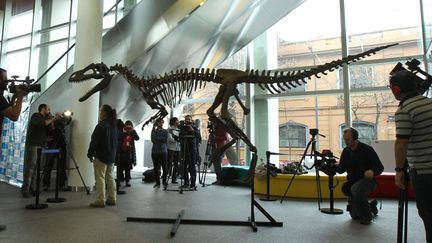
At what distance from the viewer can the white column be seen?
6582 millimetres

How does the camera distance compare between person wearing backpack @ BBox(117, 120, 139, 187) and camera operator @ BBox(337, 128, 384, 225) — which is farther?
person wearing backpack @ BBox(117, 120, 139, 187)

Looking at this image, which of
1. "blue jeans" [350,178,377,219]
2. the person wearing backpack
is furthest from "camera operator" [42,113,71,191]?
"blue jeans" [350,178,377,219]

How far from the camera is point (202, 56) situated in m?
8.91

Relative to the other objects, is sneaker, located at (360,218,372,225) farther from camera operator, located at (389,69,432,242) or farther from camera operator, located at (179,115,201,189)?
camera operator, located at (179,115,201,189)

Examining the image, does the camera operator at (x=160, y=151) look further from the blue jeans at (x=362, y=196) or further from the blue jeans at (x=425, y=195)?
the blue jeans at (x=425, y=195)

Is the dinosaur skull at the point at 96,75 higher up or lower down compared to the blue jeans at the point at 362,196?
higher up

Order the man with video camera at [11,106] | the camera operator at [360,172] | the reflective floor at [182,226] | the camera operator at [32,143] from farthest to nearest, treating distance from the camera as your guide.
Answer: the camera operator at [32,143] < the camera operator at [360,172] < the man with video camera at [11,106] < the reflective floor at [182,226]

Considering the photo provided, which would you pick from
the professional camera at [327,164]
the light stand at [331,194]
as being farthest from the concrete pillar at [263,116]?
the light stand at [331,194]

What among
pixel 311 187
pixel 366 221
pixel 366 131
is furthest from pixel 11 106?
pixel 366 131

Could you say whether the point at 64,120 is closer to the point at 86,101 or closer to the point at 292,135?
the point at 86,101

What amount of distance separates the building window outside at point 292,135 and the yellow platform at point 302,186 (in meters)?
3.50

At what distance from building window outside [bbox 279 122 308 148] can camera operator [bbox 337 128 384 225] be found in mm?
4939

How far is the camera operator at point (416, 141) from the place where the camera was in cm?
229

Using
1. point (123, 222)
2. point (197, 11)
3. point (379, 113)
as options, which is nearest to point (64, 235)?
point (123, 222)
